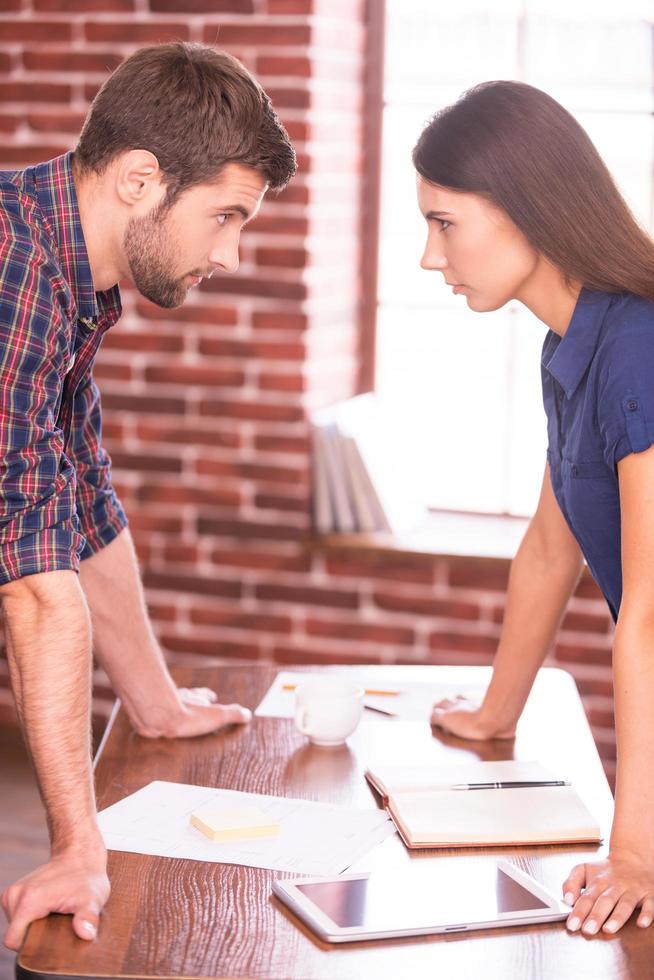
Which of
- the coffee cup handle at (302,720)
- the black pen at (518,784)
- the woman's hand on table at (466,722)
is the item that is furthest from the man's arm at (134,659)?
the black pen at (518,784)

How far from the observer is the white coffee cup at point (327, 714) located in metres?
1.71

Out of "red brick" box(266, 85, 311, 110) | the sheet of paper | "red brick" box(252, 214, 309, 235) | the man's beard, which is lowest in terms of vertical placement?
the sheet of paper

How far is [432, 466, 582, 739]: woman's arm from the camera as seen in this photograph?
180 cm

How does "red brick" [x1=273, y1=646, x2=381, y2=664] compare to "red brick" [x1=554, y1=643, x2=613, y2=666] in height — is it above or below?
below

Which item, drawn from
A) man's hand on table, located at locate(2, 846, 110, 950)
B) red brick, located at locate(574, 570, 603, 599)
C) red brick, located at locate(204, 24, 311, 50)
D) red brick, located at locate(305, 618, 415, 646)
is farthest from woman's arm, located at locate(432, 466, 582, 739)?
red brick, located at locate(204, 24, 311, 50)

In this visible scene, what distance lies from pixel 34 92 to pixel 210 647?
4.71 ft

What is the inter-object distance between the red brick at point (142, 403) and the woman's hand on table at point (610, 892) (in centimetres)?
204

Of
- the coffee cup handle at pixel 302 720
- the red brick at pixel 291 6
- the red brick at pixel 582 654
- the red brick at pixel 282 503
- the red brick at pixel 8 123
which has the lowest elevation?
the red brick at pixel 582 654

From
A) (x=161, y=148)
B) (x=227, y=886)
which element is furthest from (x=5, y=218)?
(x=227, y=886)

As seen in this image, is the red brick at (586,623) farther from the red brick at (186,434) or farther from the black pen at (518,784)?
the black pen at (518,784)

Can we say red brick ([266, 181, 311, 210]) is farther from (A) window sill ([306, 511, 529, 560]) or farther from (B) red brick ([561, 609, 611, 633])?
(B) red brick ([561, 609, 611, 633])

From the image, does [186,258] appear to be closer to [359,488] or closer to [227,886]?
[227,886]

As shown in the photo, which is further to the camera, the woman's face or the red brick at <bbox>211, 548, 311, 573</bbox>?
the red brick at <bbox>211, 548, 311, 573</bbox>

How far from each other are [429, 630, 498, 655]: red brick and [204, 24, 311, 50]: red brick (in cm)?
143
